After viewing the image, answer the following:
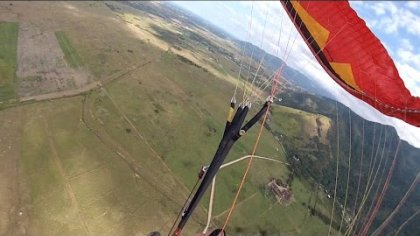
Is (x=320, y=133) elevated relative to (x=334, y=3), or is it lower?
lower

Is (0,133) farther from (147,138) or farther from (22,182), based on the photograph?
(147,138)

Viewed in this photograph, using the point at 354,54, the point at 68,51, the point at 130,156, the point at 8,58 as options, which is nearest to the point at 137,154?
the point at 130,156

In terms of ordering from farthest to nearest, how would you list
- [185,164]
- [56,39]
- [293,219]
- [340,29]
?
1. [56,39]
2. [293,219]
3. [185,164]
4. [340,29]

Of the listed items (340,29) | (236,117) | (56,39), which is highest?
(340,29)

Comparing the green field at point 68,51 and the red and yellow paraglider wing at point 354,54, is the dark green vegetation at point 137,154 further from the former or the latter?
the red and yellow paraglider wing at point 354,54

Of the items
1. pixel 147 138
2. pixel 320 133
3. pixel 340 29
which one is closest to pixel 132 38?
pixel 147 138

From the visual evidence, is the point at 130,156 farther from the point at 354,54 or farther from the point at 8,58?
the point at 354,54
